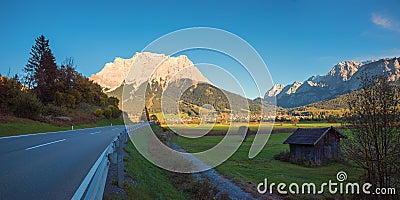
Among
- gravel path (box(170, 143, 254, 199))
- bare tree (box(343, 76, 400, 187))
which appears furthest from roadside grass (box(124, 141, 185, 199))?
bare tree (box(343, 76, 400, 187))

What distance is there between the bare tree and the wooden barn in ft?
62.5

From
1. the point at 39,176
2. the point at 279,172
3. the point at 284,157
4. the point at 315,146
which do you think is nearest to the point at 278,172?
the point at 279,172

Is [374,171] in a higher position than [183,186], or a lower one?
higher

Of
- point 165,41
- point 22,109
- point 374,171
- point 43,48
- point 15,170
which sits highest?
point 43,48

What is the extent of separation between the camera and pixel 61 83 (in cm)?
5538

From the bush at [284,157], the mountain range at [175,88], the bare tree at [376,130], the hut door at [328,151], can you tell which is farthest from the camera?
the bush at [284,157]

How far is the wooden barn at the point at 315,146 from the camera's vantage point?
103 feet

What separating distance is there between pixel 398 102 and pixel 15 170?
612 inches

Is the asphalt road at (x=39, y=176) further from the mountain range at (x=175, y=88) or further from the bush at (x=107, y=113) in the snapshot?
the bush at (x=107, y=113)

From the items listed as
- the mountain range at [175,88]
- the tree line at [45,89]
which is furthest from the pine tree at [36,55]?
the mountain range at [175,88]

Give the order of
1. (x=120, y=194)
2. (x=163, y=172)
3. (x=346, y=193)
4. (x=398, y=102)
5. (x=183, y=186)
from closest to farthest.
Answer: (x=120, y=194)
(x=398, y=102)
(x=346, y=193)
(x=183, y=186)
(x=163, y=172)

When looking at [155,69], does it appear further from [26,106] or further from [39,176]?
[26,106]

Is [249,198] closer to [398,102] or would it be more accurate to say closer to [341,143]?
[341,143]

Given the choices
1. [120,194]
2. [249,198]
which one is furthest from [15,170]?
[249,198]
